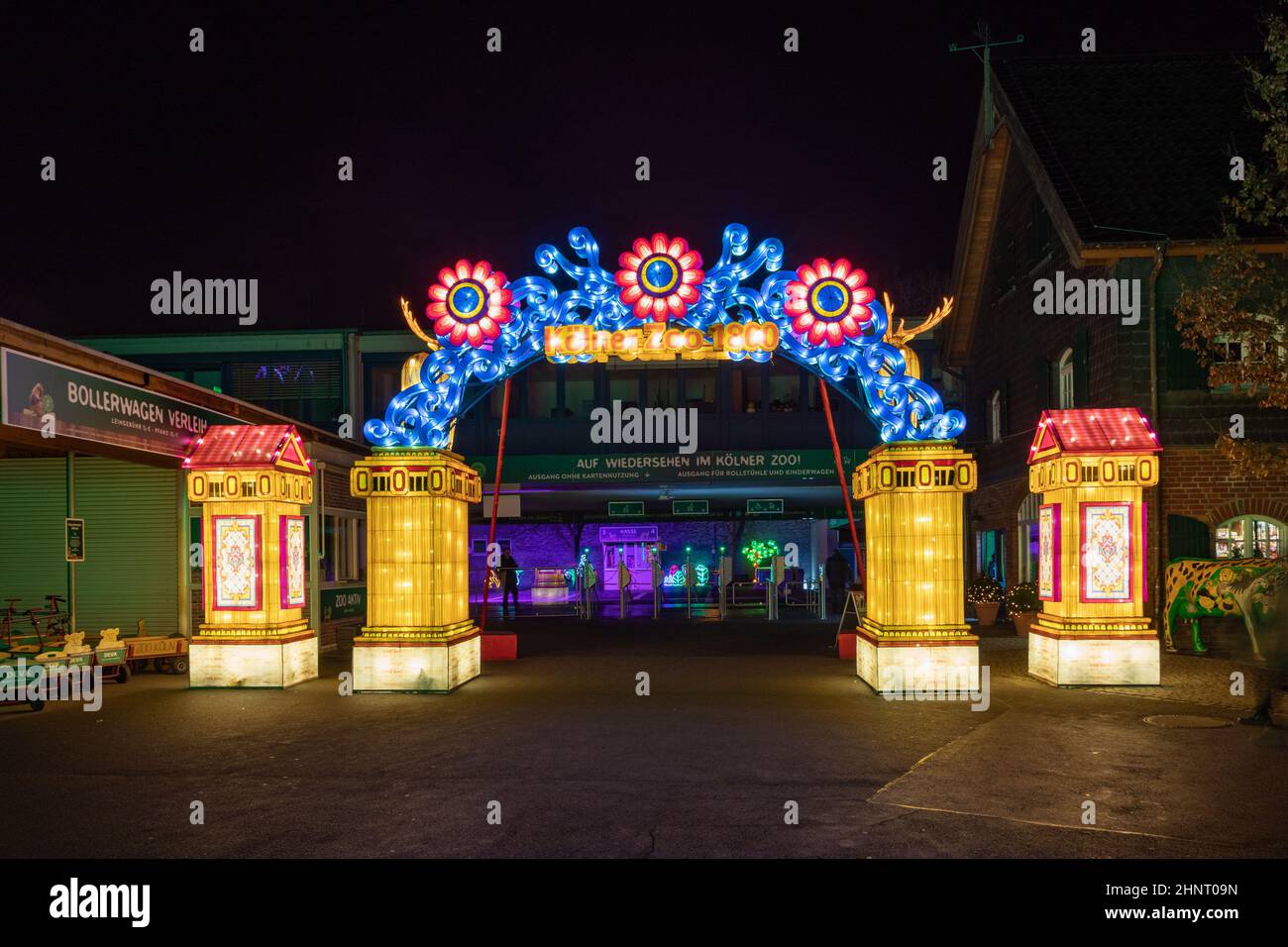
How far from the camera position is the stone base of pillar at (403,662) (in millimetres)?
12242

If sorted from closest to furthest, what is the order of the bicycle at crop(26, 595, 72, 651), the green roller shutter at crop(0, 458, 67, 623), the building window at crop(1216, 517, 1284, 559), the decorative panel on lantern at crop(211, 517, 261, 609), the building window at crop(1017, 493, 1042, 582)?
1. the decorative panel on lantern at crop(211, 517, 261, 609)
2. the bicycle at crop(26, 595, 72, 651)
3. the green roller shutter at crop(0, 458, 67, 623)
4. the building window at crop(1216, 517, 1284, 559)
5. the building window at crop(1017, 493, 1042, 582)

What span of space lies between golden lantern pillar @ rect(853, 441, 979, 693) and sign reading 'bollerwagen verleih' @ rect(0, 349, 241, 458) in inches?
368

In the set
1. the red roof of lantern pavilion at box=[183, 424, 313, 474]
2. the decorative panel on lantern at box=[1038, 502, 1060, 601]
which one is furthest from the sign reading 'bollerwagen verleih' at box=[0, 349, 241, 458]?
the decorative panel on lantern at box=[1038, 502, 1060, 601]

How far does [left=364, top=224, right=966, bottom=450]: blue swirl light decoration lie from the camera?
11664mm

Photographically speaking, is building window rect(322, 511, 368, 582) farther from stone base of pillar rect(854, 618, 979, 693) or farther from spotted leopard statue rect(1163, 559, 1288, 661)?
spotted leopard statue rect(1163, 559, 1288, 661)

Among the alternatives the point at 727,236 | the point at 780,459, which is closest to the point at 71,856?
the point at 727,236

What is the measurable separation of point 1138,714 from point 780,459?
59.0ft

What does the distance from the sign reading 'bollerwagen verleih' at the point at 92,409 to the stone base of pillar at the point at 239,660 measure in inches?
107

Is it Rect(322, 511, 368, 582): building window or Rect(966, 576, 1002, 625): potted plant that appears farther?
Rect(966, 576, 1002, 625): potted plant

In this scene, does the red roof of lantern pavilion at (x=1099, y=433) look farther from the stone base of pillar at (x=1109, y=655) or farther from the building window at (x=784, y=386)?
the building window at (x=784, y=386)

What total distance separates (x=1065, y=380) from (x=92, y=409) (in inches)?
641

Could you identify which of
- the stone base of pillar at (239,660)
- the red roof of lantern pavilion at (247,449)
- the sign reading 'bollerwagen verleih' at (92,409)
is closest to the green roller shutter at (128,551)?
the sign reading 'bollerwagen verleih' at (92,409)

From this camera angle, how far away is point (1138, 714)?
403 inches

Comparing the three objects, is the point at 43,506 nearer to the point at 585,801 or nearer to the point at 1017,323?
the point at 585,801
